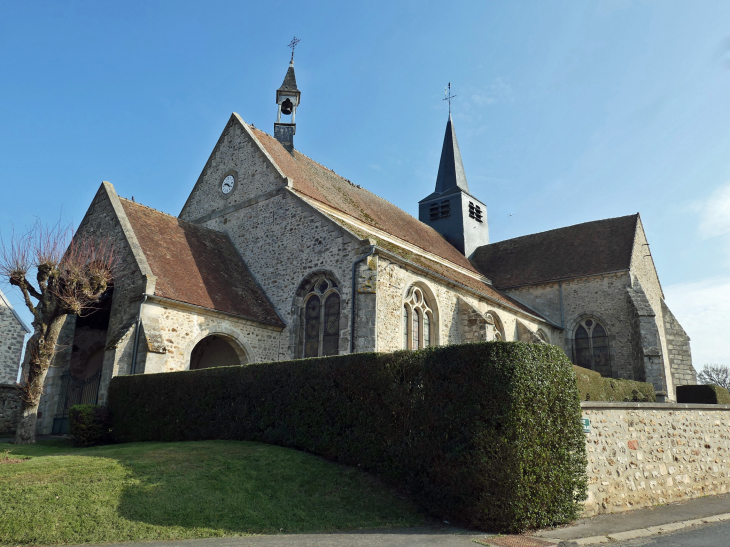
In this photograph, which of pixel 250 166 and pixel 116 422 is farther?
pixel 250 166

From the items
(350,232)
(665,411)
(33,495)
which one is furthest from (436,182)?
(33,495)

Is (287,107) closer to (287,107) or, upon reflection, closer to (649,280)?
(287,107)

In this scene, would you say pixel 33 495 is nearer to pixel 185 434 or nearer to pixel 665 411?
pixel 185 434

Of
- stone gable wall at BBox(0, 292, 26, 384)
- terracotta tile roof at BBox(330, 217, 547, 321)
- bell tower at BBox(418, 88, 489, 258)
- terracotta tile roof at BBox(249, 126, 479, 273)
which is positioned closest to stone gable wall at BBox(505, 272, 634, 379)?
terracotta tile roof at BBox(330, 217, 547, 321)

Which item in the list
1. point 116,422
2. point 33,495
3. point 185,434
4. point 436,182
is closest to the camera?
point 33,495

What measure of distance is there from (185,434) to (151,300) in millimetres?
Answer: 3578

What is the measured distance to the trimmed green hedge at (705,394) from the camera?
16.1 meters

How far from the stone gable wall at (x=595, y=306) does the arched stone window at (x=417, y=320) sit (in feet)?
27.8

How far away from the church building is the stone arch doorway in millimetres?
39

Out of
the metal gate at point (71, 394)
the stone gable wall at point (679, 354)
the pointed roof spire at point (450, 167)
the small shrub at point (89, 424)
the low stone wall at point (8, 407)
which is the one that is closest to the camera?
the small shrub at point (89, 424)

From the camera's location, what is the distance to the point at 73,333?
46.6 feet

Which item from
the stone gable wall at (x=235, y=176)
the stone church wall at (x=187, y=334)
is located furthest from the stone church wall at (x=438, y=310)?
the stone gable wall at (x=235, y=176)

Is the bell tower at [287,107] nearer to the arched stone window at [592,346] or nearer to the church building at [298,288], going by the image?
the church building at [298,288]

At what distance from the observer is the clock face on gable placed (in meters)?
17.5
